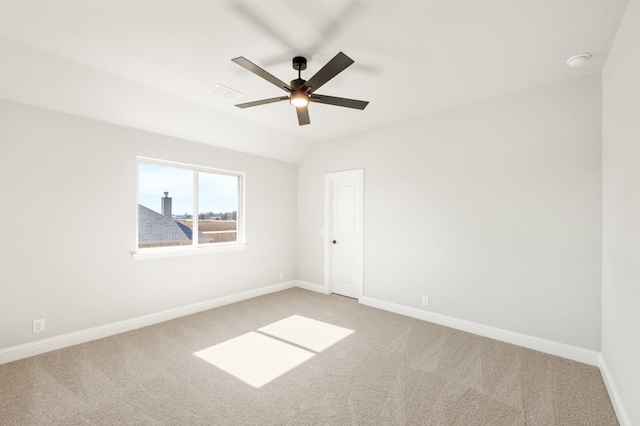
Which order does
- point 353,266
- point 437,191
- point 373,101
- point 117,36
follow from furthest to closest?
point 353,266 → point 437,191 → point 373,101 → point 117,36

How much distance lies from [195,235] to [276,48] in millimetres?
3027

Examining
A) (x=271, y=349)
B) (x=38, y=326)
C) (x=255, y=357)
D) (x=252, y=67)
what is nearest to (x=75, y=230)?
(x=38, y=326)

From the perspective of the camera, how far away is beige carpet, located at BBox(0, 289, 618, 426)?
1989 mm

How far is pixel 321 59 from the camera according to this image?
2496 mm

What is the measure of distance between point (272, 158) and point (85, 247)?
3.07m

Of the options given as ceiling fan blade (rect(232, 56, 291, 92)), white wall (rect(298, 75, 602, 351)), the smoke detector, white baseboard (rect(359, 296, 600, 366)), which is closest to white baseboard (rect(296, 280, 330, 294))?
white wall (rect(298, 75, 602, 351))

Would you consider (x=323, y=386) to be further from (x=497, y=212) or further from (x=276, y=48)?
(x=276, y=48)

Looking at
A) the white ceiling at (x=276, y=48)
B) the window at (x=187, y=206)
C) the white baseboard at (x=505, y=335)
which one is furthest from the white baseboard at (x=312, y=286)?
the white ceiling at (x=276, y=48)

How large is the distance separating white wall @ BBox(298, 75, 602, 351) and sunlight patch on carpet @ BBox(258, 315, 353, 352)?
115 cm

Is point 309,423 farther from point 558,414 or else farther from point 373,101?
point 373,101

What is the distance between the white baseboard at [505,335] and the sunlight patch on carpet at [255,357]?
1745 mm

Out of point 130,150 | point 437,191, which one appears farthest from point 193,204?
point 437,191

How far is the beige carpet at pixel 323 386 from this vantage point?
1989 mm

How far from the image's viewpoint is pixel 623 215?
6.64 ft
